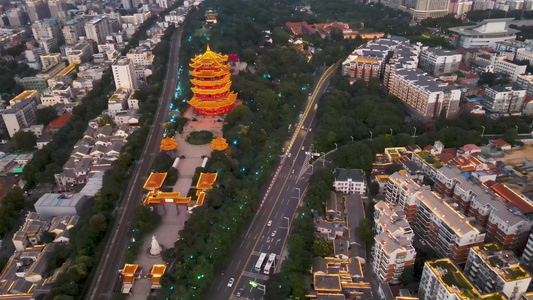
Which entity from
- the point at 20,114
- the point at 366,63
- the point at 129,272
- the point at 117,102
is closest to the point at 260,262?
the point at 129,272

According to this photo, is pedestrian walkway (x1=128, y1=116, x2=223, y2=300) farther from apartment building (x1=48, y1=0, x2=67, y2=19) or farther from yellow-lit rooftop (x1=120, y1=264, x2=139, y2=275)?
apartment building (x1=48, y1=0, x2=67, y2=19)

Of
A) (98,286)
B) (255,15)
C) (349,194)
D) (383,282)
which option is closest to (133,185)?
(98,286)

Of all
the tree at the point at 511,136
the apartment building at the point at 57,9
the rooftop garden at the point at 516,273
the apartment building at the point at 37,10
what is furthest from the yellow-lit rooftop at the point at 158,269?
the apartment building at the point at 37,10

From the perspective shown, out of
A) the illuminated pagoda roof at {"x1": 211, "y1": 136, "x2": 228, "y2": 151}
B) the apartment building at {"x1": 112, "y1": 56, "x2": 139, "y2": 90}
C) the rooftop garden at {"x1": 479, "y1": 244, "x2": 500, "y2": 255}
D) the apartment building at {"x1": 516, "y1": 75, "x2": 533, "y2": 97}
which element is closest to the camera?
the rooftop garden at {"x1": 479, "y1": 244, "x2": 500, "y2": 255}

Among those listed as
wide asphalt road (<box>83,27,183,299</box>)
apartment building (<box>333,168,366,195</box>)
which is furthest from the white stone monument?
apartment building (<box>333,168,366,195</box>)

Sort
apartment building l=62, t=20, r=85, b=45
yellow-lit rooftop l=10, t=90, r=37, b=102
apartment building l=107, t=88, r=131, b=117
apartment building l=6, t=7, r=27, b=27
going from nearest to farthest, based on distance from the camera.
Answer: apartment building l=107, t=88, r=131, b=117 < yellow-lit rooftop l=10, t=90, r=37, b=102 < apartment building l=62, t=20, r=85, b=45 < apartment building l=6, t=7, r=27, b=27

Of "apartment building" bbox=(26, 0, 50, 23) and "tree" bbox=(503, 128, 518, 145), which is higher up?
"apartment building" bbox=(26, 0, 50, 23)

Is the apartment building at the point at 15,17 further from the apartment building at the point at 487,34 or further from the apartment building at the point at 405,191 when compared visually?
the apartment building at the point at 405,191

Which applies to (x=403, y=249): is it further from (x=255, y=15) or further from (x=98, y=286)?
(x=255, y=15)
